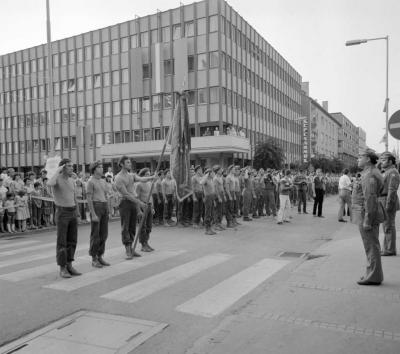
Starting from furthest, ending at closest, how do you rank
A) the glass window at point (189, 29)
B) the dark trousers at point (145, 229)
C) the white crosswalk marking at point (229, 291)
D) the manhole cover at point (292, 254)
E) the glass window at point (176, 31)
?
the glass window at point (176, 31), the glass window at point (189, 29), the dark trousers at point (145, 229), the manhole cover at point (292, 254), the white crosswalk marking at point (229, 291)

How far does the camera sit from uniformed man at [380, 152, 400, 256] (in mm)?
8062

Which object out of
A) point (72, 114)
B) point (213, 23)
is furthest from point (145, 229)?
point (72, 114)

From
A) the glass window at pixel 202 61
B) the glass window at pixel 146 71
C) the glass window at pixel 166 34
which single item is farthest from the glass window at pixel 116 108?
the glass window at pixel 202 61

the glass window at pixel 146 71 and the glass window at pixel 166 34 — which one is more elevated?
the glass window at pixel 166 34

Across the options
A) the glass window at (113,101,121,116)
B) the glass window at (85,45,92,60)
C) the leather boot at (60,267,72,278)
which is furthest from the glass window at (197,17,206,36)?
the leather boot at (60,267,72,278)

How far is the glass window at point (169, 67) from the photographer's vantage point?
42531mm

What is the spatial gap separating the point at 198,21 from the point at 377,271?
125 ft

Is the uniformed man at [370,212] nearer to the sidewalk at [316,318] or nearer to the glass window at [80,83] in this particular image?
the sidewalk at [316,318]

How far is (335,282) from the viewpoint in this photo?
6.51 metres

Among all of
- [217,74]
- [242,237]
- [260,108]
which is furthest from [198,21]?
[242,237]

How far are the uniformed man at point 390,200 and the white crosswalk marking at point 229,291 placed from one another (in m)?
2.06

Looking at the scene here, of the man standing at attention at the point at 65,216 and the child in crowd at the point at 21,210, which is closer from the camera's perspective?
the man standing at attention at the point at 65,216

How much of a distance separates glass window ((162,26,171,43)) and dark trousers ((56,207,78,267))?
38.0 m

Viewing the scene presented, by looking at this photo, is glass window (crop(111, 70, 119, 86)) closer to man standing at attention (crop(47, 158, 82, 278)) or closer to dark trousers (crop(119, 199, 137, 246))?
dark trousers (crop(119, 199, 137, 246))
